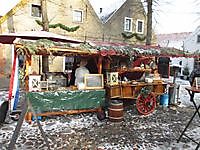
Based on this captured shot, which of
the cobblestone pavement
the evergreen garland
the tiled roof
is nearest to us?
the cobblestone pavement

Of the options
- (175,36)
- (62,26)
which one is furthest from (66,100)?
(175,36)

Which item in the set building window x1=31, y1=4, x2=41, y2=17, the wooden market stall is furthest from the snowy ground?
building window x1=31, y1=4, x2=41, y2=17

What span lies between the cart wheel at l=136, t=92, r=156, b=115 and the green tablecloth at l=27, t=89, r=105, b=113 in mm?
1383

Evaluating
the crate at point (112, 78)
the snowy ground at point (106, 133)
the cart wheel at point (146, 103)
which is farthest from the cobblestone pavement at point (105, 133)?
the crate at point (112, 78)

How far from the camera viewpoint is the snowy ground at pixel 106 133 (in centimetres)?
604

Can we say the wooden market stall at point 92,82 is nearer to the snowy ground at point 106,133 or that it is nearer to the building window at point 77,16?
the snowy ground at point 106,133

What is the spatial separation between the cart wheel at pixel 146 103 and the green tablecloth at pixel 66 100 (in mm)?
1383

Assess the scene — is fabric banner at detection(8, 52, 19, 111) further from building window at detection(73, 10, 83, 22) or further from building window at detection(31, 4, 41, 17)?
building window at detection(73, 10, 83, 22)

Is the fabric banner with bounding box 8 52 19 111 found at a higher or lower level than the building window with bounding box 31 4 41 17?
lower

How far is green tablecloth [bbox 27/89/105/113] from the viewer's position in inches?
301

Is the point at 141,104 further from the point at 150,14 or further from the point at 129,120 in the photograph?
the point at 150,14

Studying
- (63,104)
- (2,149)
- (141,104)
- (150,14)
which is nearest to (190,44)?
(150,14)

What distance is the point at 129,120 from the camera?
8.30 meters

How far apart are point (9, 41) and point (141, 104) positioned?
5341mm
